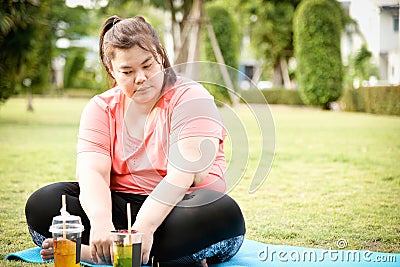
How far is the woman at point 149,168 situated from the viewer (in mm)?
2197

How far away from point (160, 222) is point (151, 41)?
654 millimetres

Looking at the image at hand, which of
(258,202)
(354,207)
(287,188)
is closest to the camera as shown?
(354,207)

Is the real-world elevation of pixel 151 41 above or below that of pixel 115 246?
above

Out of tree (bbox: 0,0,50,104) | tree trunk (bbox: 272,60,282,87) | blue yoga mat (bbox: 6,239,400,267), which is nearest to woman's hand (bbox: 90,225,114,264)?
blue yoga mat (bbox: 6,239,400,267)

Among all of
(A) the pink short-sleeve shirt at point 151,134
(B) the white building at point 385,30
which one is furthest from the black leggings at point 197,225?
(B) the white building at point 385,30

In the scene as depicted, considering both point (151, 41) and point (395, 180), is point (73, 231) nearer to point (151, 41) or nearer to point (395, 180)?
point (151, 41)

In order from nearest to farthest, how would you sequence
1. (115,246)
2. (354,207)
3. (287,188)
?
(115,246) → (354,207) → (287,188)

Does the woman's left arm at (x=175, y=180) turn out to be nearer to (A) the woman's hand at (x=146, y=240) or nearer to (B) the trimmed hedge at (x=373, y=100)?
(A) the woman's hand at (x=146, y=240)

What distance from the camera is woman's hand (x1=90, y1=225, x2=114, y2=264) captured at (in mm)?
2121

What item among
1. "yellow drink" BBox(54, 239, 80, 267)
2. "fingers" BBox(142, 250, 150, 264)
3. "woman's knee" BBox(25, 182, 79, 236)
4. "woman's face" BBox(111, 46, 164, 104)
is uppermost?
"woman's face" BBox(111, 46, 164, 104)

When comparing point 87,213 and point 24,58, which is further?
point 24,58

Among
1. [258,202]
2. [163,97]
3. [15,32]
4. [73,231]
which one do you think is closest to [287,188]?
[258,202]

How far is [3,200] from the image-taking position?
390 cm

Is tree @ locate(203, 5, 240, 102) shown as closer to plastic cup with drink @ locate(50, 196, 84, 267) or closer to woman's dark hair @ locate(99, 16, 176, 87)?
woman's dark hair @ locate(99, 16, 176, 87)
